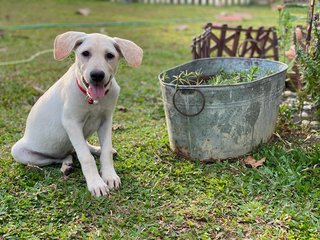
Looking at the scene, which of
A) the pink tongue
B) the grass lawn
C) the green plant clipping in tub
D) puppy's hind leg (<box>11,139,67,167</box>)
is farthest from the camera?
the green plant clipping in tub

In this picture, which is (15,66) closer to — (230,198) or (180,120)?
(180,120)

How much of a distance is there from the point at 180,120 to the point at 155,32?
7708mm

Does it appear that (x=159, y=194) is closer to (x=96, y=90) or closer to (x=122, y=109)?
(x=96, y=90)

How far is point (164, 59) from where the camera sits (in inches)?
334

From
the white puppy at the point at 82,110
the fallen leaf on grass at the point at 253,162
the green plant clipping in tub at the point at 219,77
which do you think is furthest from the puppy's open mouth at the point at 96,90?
the fallen leaf on grass at the point at 253,162

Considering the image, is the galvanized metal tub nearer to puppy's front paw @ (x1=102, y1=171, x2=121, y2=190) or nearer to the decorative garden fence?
puppy's front paw @ (x1=102, y1=171, x2=121, y2=190)

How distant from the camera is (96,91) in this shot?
135 inches

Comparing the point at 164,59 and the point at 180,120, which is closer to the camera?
the point at 180,120

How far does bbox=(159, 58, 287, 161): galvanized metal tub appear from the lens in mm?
3844

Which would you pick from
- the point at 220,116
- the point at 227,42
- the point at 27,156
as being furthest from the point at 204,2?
the point at 27,156

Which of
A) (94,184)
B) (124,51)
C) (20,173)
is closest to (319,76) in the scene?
(124,51)

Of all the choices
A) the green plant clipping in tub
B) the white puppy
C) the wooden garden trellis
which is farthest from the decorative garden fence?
the white puppy

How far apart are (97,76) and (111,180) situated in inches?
31.5

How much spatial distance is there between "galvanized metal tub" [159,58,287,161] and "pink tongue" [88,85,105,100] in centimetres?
67
